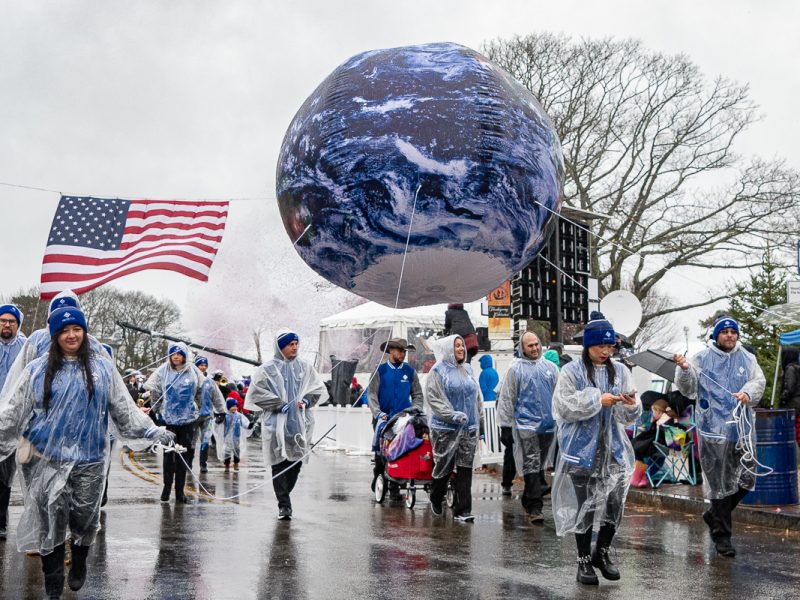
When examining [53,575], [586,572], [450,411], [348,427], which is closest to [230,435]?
[348,427]

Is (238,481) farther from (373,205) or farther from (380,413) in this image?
(373,205)

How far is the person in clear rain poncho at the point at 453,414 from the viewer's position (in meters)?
9.55

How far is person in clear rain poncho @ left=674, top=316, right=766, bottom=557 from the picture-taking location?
7625mm

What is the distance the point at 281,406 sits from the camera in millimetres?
9469

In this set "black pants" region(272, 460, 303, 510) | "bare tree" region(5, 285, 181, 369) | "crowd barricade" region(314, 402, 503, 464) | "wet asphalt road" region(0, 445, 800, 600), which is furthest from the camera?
"bare tree" region(5, 285, 181, 369)

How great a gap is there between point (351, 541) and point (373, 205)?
2827mm

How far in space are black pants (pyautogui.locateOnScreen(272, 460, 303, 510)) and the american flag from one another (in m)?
2.11

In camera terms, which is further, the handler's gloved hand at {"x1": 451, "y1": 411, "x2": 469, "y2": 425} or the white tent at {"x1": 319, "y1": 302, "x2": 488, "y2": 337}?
the white tent at {"x1": 319, "y1": 302, "x2": 488, "y2": 337}

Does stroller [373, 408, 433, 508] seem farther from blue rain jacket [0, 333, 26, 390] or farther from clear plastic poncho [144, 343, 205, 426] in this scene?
blue rain jacket [0, 333, 26, 390]

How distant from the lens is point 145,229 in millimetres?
10594

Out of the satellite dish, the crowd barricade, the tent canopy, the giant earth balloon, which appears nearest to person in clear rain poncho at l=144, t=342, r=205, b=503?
the giant earth balloon

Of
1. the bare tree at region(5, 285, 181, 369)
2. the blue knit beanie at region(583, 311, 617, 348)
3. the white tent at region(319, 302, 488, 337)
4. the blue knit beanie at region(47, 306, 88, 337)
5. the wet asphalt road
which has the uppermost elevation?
the bare tree at region(5, 285, 181, 369)

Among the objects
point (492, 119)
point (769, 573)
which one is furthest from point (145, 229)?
point (769, 573)

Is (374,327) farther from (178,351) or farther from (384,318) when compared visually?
(178,351)
